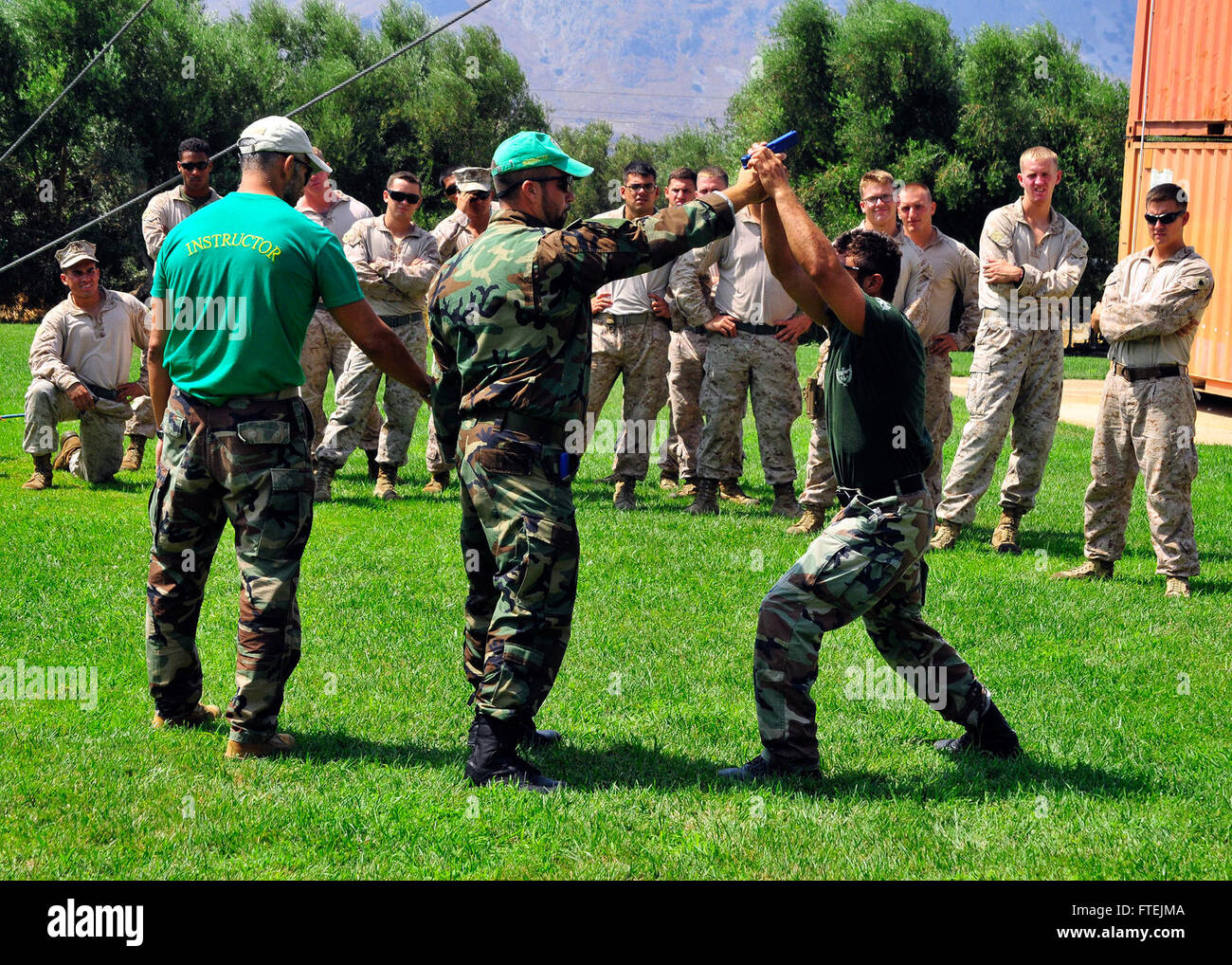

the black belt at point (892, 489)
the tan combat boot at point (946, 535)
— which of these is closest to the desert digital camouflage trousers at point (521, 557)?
the black belt at point (892, 489)

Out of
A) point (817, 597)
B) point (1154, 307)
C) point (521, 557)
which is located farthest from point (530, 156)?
point (1154, 307)

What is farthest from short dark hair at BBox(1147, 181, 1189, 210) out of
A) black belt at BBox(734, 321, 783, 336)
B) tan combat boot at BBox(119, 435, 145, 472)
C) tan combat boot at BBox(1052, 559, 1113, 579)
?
tan combat boot at BBox(119, 435, 145, 472)

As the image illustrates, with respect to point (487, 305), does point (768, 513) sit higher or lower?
lower

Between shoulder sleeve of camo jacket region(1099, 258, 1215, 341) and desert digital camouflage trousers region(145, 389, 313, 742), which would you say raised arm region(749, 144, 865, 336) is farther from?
shoulder sleeve of camo jacket region(1099, 258, 1215, 341)

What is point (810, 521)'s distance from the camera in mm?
9633

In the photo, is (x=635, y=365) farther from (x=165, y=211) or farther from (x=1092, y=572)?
(x=165, y=211)

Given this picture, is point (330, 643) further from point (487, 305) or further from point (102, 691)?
point (487, 305)

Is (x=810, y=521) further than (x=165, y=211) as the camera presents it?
No

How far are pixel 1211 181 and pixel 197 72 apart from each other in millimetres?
32896

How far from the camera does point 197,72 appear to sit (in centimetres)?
3928

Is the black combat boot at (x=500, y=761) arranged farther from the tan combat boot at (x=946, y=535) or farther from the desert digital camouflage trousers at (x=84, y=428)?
the desert digital camouflage trousers at (x=84, y=428)

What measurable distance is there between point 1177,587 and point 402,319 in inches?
266

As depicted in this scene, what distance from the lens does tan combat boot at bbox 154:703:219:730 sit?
5250mm

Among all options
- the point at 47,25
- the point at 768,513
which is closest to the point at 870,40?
the point at 47,25
